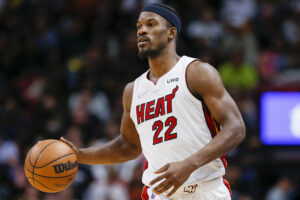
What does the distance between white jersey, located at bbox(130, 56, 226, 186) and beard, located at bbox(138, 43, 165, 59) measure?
0.20 meters

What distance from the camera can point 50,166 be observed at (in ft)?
16.6

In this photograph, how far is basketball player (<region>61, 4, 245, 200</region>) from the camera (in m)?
4.67

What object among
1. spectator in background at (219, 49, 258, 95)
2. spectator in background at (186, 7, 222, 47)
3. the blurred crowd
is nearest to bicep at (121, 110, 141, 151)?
the blurred crowd

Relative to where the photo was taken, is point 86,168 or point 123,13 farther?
point 123,13

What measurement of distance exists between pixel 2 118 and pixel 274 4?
649 cm

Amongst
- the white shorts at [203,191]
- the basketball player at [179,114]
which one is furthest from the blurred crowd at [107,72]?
the white shorts at [203,191]

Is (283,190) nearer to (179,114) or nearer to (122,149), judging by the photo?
(122,149)

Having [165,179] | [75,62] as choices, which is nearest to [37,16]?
[75,62]

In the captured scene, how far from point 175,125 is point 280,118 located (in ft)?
16.2

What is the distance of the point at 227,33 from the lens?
11906 mm

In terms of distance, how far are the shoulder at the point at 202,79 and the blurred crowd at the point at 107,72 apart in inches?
181

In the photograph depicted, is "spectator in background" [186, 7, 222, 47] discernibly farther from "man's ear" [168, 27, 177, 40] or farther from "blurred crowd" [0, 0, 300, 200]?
"man's ear" [168, 27, 177, 40]

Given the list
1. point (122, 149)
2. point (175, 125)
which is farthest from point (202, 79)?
point (122, 149)

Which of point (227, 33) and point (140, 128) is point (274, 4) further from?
point (140, 128)
